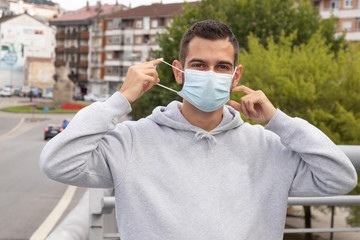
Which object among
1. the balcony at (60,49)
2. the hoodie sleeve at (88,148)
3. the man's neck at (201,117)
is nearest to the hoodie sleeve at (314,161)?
the man's neck at (201,117)

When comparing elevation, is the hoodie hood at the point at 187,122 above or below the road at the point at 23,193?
above

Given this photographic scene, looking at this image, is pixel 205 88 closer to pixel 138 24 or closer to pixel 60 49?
pixel 138 24

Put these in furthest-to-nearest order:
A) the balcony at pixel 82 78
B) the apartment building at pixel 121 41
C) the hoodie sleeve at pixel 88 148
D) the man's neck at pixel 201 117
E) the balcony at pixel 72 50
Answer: the balcony at pixel 72 50 < the balcony at pixel 82 78 < the apartment building at pixel 121 41 < the man's neck at pixel 201 117 < the hoodie sleeve at pixel 88 148

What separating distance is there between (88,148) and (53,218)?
9.89 metres

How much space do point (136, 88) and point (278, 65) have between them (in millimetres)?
14161

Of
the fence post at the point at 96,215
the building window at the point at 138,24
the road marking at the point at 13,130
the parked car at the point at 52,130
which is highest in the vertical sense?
the building window at the point at 138,24

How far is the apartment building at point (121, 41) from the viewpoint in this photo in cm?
8262

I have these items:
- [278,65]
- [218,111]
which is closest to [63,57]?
[278,65]

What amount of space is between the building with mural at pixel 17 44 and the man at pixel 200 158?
97.3 metres

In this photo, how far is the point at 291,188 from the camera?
2.59 metres

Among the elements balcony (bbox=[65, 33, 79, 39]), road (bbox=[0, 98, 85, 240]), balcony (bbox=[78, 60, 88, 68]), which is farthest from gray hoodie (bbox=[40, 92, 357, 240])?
balcony (bbox=[65, 33, 79, 39])

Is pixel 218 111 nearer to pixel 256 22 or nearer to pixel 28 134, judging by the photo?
pixel 256 22

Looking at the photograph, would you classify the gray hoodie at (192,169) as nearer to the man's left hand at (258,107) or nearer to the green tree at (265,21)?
the man's left hand at (258,107)

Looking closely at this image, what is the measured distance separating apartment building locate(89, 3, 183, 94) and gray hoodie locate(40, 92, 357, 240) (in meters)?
78.5
